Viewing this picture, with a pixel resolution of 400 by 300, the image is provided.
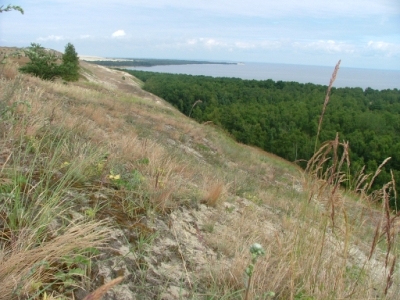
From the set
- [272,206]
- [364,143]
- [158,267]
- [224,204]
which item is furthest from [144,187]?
[364,143]

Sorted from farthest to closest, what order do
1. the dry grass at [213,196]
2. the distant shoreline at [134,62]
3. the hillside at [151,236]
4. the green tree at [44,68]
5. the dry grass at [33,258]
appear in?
the distant shoreline at [134,62] < the green tree at [44,68] < the dry grass at [213,196] < the hillside at [151,236] < the dry grass at [33,258]

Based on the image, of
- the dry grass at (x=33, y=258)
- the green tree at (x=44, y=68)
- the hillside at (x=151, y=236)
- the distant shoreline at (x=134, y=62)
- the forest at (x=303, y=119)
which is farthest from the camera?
the distant shoreline at (x=134, y=62)

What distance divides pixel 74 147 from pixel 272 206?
2.65 m

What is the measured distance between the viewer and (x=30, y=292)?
1.50 m

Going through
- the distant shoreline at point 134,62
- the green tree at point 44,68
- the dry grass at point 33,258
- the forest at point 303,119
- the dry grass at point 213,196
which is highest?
the distant shoreline at point 134,62

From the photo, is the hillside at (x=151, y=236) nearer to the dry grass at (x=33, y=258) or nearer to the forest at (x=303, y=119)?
the dry grass at (x=33, y=258)

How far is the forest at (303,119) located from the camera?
96.6 ft

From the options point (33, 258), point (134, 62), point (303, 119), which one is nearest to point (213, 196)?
point (33, 258)

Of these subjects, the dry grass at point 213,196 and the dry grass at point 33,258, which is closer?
the dry grass at point 33,258

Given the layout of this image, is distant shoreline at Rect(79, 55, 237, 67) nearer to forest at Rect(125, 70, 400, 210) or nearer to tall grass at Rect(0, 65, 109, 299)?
forest at Rect(125, 70, 400, 210)

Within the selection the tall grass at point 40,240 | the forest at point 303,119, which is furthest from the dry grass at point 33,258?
the forest at point 303,119

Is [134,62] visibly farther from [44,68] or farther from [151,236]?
[151,236]

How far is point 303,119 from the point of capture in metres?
38.2

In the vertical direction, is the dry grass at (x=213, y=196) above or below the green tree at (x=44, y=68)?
below
